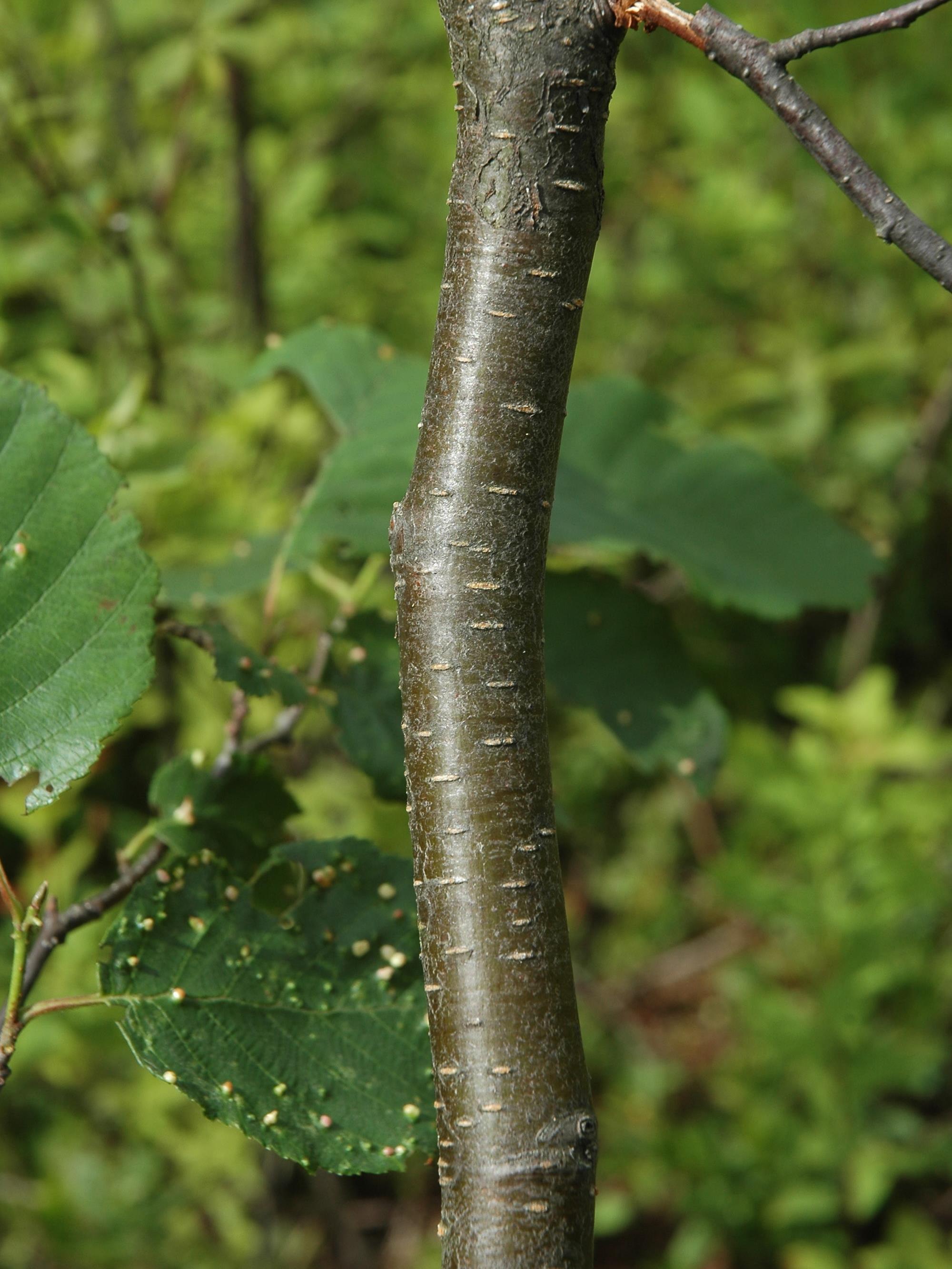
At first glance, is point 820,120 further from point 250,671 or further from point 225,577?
point 225,577

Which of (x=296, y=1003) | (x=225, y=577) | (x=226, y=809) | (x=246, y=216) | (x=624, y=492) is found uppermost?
(x=246, y=216)

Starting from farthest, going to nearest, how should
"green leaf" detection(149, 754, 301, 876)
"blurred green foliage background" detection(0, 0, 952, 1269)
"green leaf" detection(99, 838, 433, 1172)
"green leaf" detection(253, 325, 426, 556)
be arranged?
"blurred green foliage background" detection(0, 0, 952, 1269) < "green leaf" detection(253, 325, 426, 556) < "green leaf" detection(149, 754, 301, 876) < "green leaf" detection(99, 838, 433, 1172)

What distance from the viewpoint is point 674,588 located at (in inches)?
93.0

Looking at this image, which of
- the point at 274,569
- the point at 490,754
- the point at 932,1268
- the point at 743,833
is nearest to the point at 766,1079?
the point at 932,1268

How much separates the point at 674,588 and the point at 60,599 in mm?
1733

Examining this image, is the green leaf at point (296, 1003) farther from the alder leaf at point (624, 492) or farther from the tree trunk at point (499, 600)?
the alder leaf at point (624, 492)

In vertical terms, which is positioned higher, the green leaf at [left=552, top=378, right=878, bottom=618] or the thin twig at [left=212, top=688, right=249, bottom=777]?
the green leaf at [left=552, top=378, right=878, bottom=618]

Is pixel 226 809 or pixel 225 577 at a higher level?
pixel 225 577

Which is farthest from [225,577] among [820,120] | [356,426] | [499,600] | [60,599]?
[820,120]

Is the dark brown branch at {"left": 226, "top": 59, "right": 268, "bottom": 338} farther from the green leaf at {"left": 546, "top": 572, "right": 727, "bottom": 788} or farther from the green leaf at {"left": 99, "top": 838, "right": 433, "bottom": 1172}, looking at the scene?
the green leaf at {"left": 99, "top": 838, "right": 433, "bottom": 1172}

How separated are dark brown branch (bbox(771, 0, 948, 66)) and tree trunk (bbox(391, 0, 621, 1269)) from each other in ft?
0.37

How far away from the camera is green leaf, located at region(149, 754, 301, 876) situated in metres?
0.87

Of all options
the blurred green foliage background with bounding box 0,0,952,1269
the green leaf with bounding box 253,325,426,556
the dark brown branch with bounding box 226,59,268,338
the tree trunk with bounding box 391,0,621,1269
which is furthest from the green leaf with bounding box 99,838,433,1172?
the dark brown branch with bounding box 226,59,268,338

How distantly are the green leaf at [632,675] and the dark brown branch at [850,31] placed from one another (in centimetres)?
76
